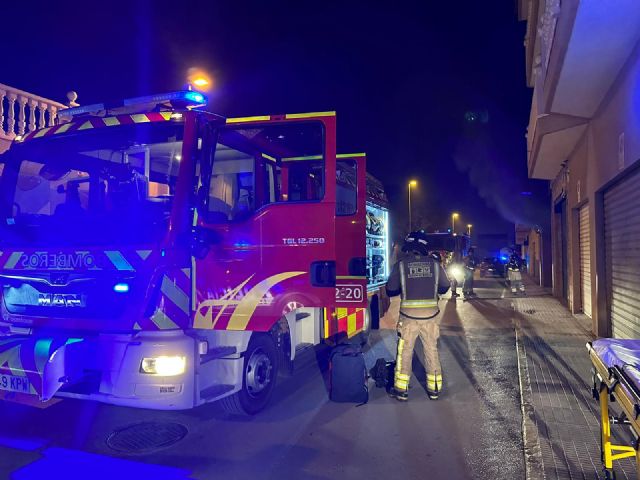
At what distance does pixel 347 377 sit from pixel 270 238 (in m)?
1.73

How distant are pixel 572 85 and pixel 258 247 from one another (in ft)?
19.3

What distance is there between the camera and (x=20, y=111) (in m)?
9.17

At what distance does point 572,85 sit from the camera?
26.0 ft

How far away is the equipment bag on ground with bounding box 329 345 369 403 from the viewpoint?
544cm

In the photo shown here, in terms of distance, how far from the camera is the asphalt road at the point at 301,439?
3980mm

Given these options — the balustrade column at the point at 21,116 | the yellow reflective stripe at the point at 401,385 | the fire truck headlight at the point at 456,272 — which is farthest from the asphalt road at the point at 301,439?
the fire truck headlight at the point at 456,272

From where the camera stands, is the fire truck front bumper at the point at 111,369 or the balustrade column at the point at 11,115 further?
the balustrade column at the point at 11,115

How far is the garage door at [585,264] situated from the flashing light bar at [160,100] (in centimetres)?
935

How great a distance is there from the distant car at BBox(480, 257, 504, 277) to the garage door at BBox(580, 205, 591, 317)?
17.2 m

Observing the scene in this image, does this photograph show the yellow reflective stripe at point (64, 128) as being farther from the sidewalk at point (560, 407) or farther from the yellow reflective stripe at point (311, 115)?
the sidewalk at point (560, 407)

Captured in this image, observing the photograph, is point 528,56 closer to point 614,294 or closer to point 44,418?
point 614,294

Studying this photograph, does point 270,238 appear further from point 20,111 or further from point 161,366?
point 20,111

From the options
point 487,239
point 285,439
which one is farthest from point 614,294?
point 487,239

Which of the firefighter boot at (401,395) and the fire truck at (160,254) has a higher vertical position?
the fire truck at (160,254)
